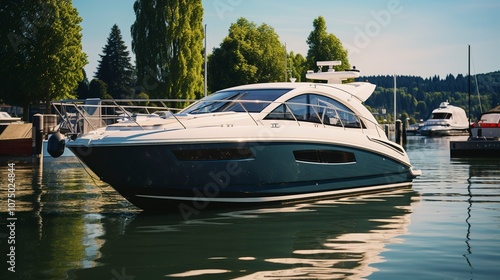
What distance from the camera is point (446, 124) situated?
69562 millimetres

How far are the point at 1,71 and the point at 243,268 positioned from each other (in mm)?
37563

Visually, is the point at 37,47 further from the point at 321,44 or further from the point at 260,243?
the point at 260,243

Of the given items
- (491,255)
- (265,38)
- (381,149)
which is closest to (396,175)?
(381,149)

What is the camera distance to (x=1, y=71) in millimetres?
41750

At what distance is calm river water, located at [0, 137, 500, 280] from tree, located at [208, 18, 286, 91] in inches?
1956

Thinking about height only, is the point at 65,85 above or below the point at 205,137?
above

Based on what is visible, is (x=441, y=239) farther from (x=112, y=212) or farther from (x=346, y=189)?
(x=112, y=212)

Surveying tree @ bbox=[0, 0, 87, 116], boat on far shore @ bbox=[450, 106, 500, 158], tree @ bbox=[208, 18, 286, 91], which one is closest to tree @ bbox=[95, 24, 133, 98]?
tree @ bbox=[208, 18, 286, 91]

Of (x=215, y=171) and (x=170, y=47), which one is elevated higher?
(x=170, y=47)

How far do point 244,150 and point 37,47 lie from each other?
33364 millimetres

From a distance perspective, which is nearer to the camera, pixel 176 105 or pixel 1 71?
pixel 1 71

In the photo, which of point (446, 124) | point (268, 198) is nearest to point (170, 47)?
point (446, 124)

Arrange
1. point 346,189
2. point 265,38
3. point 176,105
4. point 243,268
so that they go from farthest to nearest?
point 265,38, point 176,105, point 346,189, point 243,268

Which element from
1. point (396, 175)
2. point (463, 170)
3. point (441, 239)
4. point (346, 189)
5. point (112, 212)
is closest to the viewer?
point (441, 239)
